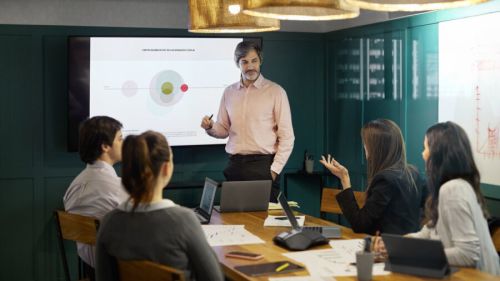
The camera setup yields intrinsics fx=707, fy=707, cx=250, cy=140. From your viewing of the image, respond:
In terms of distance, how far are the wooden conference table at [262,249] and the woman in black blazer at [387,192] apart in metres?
0.11

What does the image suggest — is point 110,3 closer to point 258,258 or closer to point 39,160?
point 39,160

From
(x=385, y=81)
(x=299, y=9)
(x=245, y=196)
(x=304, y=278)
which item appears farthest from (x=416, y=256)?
(x=385, y=81)

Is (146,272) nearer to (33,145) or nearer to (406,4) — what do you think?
(406,4)

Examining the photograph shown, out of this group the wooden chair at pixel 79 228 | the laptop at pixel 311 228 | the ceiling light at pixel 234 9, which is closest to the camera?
the wooden chair at pixel 79 228

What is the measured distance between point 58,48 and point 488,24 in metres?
3.33

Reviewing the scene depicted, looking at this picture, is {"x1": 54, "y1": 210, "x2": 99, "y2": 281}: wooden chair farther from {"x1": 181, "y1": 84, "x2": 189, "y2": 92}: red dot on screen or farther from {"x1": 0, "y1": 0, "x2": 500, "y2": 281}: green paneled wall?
{"x1": 181, "y1": 84, "x2": 189, "y2": 92}: red dot on screen

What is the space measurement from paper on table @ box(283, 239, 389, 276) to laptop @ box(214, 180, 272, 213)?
989 millimetres

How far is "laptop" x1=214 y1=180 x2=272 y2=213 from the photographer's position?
4.15 metres

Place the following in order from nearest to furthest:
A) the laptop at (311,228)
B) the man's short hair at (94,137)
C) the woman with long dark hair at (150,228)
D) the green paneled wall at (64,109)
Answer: the woman with long dark hair at (150,228) < the laptop at (311,228) < the man's short hair at (94,137) < the green paneled wall at (64,109)

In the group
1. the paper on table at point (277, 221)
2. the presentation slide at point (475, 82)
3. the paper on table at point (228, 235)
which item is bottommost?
the paper on table at point (228, 235)

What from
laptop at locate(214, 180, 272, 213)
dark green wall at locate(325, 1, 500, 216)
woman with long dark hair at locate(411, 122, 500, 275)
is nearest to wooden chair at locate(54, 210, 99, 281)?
laptop at locate(214, 180, 272, 213)

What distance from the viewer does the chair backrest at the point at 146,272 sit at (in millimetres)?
2236

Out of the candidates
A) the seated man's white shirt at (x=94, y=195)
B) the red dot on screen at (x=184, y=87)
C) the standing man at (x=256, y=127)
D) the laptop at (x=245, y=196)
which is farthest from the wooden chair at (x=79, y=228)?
the red dot on screen at (x=184, y=87)

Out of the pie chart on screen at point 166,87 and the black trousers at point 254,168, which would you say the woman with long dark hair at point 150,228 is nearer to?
the black trousers at point 254,168
